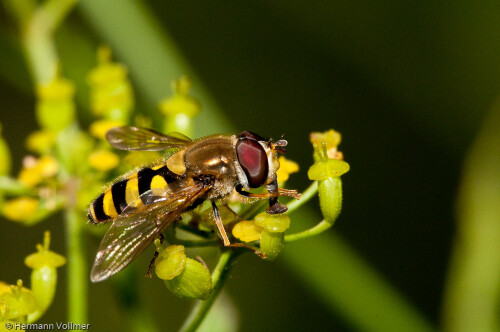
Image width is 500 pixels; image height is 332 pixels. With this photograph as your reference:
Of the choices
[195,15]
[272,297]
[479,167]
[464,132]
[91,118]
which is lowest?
[272,297]

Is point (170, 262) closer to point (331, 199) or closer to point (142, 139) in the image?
point (331, 199)

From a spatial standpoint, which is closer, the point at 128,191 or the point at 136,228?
the point at 136,228

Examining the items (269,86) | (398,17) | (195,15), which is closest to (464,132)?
(398,17)

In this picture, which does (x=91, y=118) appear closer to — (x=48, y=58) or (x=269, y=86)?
(x=48, y=58)

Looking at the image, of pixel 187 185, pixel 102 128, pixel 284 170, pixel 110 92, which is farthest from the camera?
pixel 110 92

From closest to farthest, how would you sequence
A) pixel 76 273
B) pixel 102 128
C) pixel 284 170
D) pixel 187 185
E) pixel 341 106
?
1. pixel 187 185
2. pixel 284 170
3. pixel 76 273
4. pixel 102 128
5. pixel 341 106

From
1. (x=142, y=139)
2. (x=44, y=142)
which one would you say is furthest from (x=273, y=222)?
(x=44, y=142)
